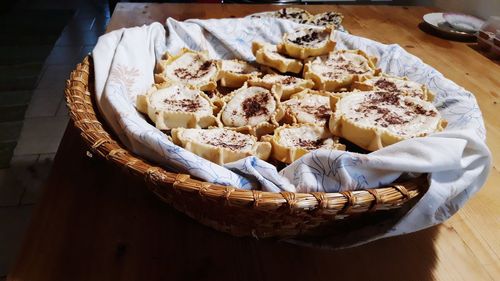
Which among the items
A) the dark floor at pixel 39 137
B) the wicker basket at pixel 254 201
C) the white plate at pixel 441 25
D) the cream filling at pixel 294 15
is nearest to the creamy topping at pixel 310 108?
the wicker basket at pixel 254 201

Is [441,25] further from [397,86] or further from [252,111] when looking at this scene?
[252,111]

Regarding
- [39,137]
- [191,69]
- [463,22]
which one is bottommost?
[39,137]

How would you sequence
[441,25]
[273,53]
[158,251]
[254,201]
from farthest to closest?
[441,25]
[273,53]
[158,251]
[254,201]

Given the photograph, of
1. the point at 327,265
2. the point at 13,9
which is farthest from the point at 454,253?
the point at 13,9

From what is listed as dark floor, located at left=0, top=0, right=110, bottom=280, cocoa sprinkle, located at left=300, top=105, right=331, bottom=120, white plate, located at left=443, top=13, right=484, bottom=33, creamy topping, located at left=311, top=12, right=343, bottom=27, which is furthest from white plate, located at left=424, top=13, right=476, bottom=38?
dark floor, located at left=0, top=0, right=110, bottom=280

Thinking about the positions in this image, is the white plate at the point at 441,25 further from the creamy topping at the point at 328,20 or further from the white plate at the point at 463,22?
the creamy topping at the point at 328,20

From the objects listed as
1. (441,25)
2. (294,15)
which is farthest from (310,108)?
(441,25)
